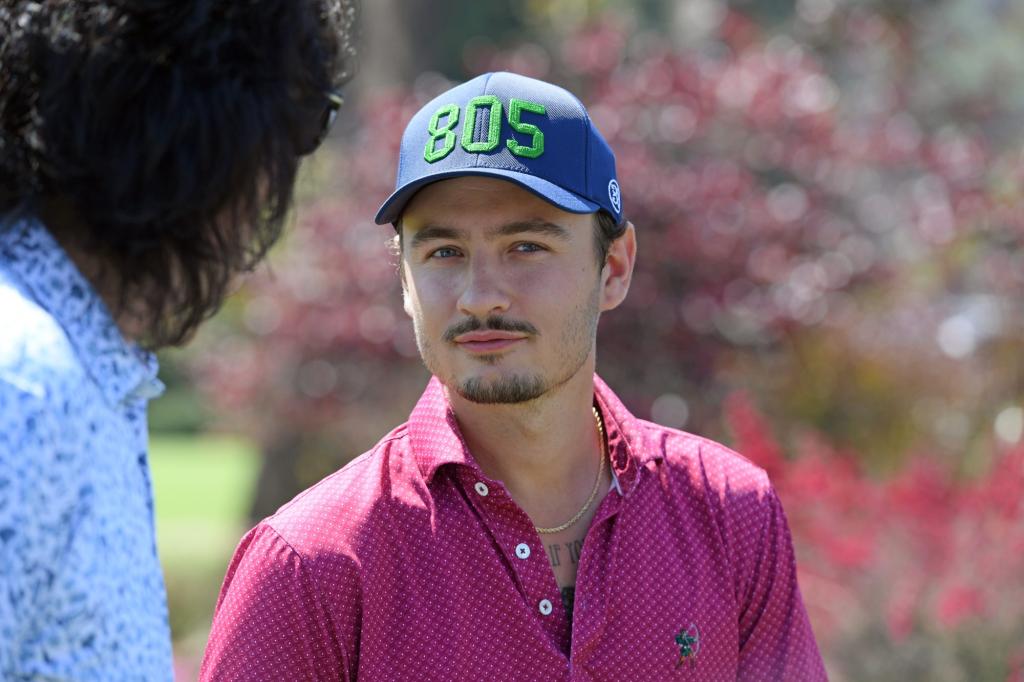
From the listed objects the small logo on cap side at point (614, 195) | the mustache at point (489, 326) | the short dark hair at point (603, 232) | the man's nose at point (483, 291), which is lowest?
the mustache at point (489, 326)

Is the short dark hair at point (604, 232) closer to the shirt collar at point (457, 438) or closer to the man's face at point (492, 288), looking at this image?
the man's face at point (492, 288)

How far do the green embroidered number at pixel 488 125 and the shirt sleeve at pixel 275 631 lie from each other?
30.4 inches

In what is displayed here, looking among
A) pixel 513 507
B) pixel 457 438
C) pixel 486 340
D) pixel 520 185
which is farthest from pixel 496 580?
pixel 520 185

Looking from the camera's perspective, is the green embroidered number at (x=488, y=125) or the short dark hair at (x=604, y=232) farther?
the short dark hair at (x=604, y=232)

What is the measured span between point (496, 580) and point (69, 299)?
951mm

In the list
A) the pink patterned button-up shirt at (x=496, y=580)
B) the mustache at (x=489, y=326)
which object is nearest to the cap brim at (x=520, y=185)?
the mustache at (x=489, y=326)

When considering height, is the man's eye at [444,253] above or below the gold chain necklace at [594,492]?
above

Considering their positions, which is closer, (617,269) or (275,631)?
(275,631)

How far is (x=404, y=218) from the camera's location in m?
2.62

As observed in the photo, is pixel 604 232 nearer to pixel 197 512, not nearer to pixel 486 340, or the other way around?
pixel 486 340

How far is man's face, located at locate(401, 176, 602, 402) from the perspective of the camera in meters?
2.51

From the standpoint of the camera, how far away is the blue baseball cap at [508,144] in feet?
8.16

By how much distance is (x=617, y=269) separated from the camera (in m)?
2.82

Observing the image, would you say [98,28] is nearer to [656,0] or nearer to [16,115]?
[16,115]
